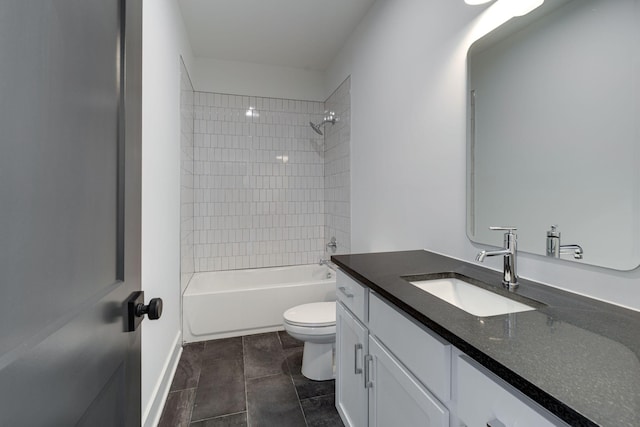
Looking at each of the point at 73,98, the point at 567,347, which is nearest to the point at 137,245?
the point at 73,98

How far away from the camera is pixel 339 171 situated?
10.3ft

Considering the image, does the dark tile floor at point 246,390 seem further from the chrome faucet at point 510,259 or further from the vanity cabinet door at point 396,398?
the chrome faucet at point 510,259

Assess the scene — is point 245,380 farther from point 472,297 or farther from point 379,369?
point 472,297

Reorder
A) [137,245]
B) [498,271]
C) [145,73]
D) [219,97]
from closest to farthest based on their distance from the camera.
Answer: [137,245] → [498,271] → [145,73] → [219,97]

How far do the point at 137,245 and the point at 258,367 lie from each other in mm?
1801

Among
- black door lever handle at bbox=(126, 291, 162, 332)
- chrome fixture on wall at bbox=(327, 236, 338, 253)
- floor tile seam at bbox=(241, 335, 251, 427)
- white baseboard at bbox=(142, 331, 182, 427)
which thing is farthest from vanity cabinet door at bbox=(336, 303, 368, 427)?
chrome fixture on wall at bbox=(327, 236, 338, 253)

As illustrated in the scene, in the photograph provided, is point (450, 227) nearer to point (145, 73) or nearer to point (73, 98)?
point (73, 98)

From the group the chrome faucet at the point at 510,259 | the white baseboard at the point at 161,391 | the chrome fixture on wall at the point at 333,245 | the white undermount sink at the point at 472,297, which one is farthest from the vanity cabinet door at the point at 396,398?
the chrome fixture on wall at the point at 333,245

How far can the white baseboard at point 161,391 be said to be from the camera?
1.57 meters

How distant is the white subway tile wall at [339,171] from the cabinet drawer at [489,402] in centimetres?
218

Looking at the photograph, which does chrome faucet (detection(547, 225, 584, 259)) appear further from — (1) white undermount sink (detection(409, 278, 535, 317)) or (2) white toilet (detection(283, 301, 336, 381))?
(2) white toilet (detection(283, 301, 336, 381))

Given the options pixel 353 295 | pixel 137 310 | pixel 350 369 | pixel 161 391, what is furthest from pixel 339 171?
pixel 137 310

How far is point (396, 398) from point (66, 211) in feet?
3.49

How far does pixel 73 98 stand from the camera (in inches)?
19.2
